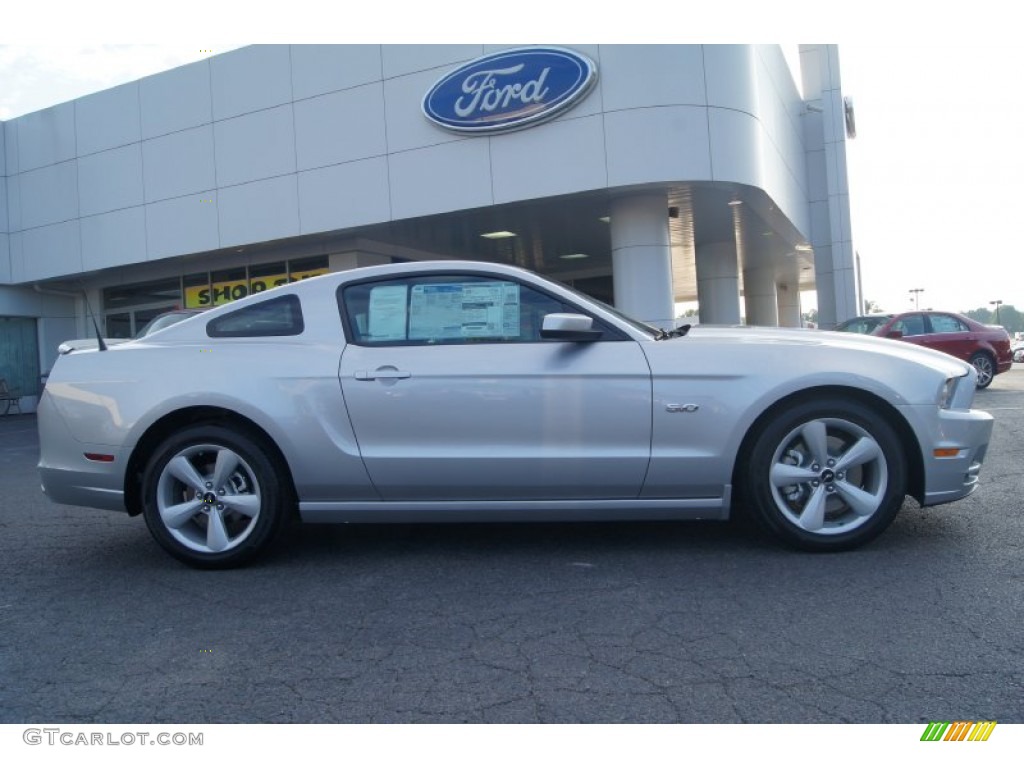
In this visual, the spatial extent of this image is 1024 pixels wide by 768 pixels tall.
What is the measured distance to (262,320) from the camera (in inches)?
171

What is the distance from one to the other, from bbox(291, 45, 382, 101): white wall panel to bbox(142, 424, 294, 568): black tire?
37.1 feet

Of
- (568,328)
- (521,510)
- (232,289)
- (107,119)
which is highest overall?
(107,119)

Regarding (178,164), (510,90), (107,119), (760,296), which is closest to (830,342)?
(510,90)

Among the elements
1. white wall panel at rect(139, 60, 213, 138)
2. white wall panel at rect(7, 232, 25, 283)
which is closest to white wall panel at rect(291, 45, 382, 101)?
white wall panel at rect(139, 60, 213, 138)

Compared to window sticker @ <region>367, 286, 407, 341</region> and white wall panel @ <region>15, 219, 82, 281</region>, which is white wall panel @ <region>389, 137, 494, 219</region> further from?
window sticker @ <region>367, 286, 407, 341</region>

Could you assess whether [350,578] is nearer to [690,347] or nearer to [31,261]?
[690,347]

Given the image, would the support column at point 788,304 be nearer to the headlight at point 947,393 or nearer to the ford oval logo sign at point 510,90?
the ford oval logo sign at point 510,90

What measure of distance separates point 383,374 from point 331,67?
12.0 metres

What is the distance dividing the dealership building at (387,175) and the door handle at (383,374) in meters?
7.19

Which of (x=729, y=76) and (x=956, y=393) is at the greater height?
(x=729, y=76)

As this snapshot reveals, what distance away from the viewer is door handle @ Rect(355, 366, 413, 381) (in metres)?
4.04

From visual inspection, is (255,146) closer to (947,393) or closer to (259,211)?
(259,211)

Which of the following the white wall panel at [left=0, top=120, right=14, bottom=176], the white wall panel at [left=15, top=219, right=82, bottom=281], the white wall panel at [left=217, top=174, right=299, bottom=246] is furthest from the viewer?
the white wall panel at [left=0, top=120, right=14, bottom=176]

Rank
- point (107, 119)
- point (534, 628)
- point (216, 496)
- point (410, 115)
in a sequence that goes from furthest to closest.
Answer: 1. point (107, 119)
2. point (410, 115)
3. point (216, 496)
4. point (534, 628)
